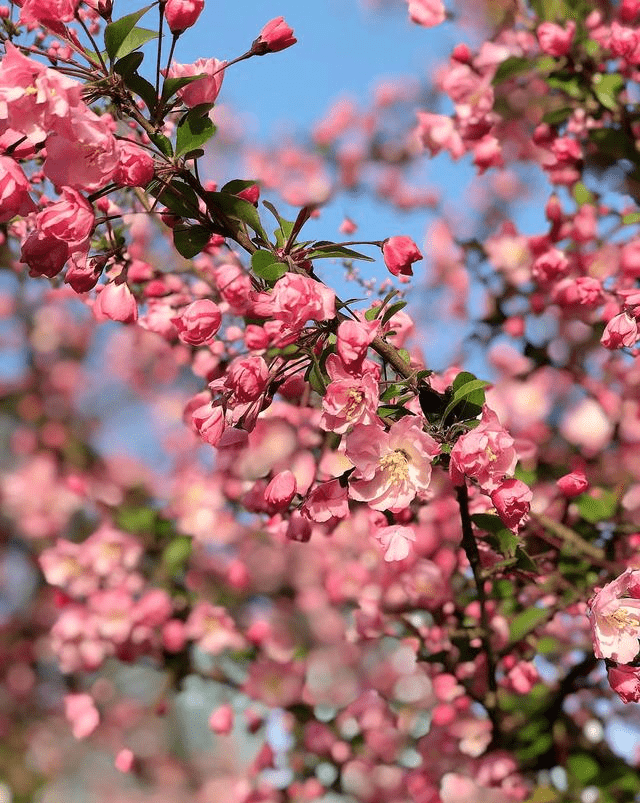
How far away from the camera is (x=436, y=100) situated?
106 inches

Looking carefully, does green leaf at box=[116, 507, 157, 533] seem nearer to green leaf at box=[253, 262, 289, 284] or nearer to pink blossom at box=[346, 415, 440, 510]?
pink blossom at box=[346, 415, 440, 510]

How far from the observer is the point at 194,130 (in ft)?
2.70

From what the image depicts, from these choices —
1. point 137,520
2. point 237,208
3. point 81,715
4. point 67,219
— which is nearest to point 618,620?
point 237,208

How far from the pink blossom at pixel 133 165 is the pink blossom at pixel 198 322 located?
0.15 m

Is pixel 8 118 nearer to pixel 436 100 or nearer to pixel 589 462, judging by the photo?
pixel 589 462

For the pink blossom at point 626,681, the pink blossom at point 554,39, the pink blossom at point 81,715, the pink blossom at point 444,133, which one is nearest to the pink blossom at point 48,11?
the pink blossom at point 626,681

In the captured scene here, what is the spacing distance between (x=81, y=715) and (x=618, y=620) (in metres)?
1.69

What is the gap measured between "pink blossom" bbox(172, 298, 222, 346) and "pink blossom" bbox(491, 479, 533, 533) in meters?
0.37

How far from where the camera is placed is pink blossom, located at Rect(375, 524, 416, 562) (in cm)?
92

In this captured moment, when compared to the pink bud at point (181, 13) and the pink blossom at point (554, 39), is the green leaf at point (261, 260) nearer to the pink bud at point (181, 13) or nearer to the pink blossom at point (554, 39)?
the pink bud at point (181, 13)

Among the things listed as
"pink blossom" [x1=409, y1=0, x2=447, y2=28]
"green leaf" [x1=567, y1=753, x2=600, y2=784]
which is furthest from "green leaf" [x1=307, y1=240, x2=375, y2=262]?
"green leaf" [x1=567, y1=753, x2=600, y2=784]

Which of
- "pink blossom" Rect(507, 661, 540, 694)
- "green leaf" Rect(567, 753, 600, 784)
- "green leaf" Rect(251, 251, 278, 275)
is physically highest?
"green leaf" Rect(251, 251, 278, 275)

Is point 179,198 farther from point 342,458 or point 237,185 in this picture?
point 342,458

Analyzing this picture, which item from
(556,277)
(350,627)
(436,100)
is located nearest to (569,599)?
(556,277)
